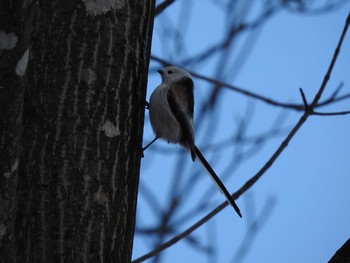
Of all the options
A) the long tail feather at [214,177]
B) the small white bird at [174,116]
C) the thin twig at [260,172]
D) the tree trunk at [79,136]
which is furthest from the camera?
the small white bird at [174,116]

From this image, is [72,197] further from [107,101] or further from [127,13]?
[127,13]

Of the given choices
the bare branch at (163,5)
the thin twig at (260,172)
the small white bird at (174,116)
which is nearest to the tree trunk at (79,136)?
the thin twig at (260,172)

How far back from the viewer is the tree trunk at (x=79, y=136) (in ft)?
6.46

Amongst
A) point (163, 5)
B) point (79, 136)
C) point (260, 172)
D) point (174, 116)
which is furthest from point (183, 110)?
point (79, 136)

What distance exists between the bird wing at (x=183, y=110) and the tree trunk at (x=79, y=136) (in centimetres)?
111

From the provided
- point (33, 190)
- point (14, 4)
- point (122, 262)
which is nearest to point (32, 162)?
→ point (33, 190)

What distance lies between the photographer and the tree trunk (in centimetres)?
197

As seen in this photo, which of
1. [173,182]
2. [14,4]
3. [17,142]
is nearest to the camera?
[14,4]

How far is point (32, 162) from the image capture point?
200 cm

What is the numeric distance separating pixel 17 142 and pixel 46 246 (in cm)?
47

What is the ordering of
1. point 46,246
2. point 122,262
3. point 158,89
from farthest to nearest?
point 158,89 < point 122,262 < point 46,246

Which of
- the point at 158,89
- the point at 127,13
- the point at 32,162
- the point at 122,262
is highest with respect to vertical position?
the point at 158,89

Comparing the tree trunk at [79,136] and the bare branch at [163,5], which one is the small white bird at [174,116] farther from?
the tree trunk at [79,136]

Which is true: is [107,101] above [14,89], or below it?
above
